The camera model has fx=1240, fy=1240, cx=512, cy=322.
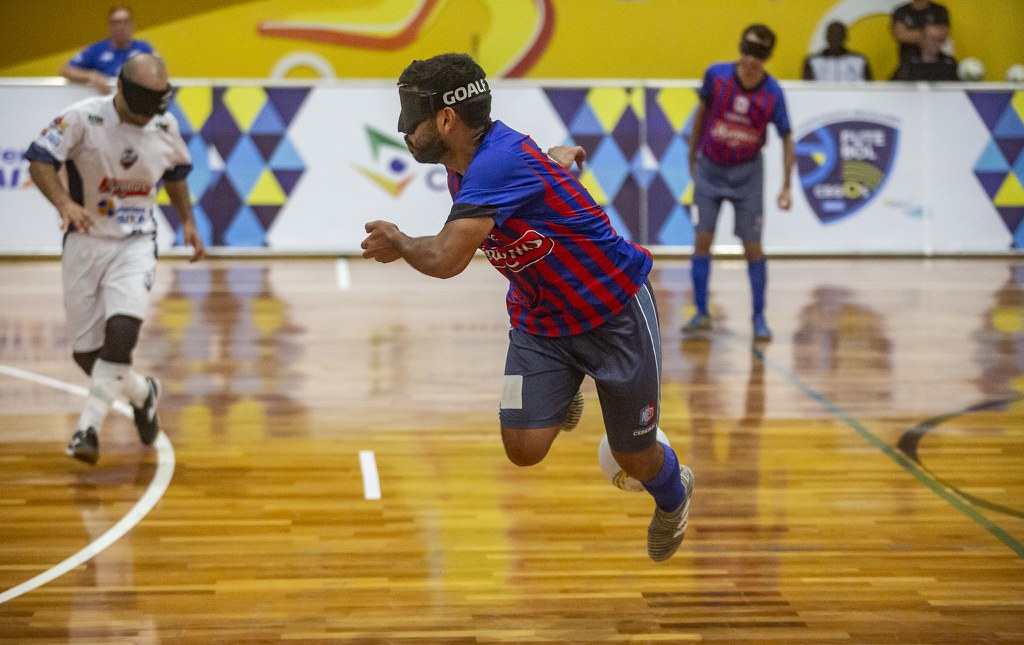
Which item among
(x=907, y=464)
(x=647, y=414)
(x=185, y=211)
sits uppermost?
(x=185, y=211)

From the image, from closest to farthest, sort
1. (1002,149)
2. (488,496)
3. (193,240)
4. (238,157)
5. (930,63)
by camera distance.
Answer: (488,496)
(193,240)
(238,157)
(1002,149)
(930,63)

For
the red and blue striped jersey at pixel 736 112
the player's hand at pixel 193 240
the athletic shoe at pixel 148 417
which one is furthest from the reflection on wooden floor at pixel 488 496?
the red and blue striped jersey at pixel 736 112

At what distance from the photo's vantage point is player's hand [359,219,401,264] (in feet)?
11.0

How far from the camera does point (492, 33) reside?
15680 millimetres

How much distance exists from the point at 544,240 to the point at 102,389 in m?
2.98

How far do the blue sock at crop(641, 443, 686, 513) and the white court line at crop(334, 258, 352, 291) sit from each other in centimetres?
724

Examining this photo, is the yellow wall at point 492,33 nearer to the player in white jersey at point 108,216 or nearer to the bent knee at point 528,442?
the player in white jersey at point 108,216

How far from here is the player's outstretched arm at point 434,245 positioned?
337 cm

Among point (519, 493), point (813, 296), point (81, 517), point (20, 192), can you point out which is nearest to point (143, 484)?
point (81, 517)

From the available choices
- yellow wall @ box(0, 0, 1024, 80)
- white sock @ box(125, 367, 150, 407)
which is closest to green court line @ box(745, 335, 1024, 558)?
white sock @ box(125, 367, 150, 407)

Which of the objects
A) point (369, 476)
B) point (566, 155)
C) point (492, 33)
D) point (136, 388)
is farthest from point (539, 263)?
point (492, 33)

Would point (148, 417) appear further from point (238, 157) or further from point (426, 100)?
point (238, 157)

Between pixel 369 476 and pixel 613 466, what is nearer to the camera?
pixel 613 466

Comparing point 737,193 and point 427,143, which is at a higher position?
point 427,143
